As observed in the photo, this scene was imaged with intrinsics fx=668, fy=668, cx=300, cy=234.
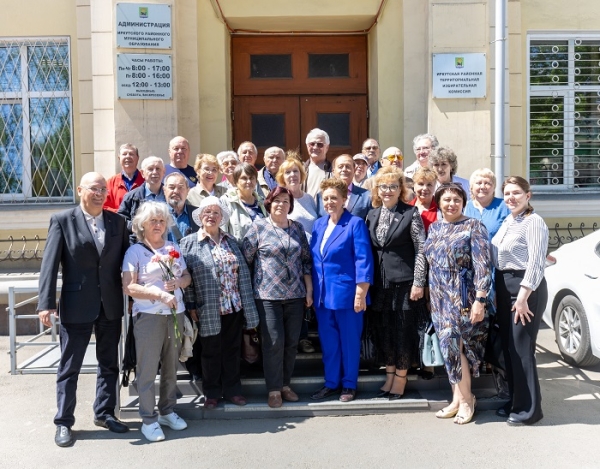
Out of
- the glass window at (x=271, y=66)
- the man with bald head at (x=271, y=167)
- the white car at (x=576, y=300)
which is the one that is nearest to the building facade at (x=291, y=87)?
the glass window at (x=271, y=66)

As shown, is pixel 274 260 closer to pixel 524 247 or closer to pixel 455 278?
pixel 455 278

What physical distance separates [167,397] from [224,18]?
491 cm

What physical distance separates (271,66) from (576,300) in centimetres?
457

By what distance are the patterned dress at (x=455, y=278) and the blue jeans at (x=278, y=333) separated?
3.29ft

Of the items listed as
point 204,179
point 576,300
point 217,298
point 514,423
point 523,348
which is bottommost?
point 514,423

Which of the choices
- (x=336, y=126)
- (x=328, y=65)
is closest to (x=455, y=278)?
(x=336, y=126)

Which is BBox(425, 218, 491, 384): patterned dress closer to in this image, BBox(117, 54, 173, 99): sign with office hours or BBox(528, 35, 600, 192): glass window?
BBox(117, 54, 173, 99): sign with office hours

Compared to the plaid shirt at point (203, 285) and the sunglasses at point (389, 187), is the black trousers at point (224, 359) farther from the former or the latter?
the sunglasses at point (389, 187)

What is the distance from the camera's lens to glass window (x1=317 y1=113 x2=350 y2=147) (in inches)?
332

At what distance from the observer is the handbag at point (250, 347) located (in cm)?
521

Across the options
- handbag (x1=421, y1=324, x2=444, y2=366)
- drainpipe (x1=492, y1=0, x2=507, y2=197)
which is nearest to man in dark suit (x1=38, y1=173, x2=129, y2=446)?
handbag (x1=421, y1=324, x2=444, y2=366)

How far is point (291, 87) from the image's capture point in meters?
8.38

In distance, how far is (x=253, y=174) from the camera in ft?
17.0

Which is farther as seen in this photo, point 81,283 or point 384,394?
point 384,394
